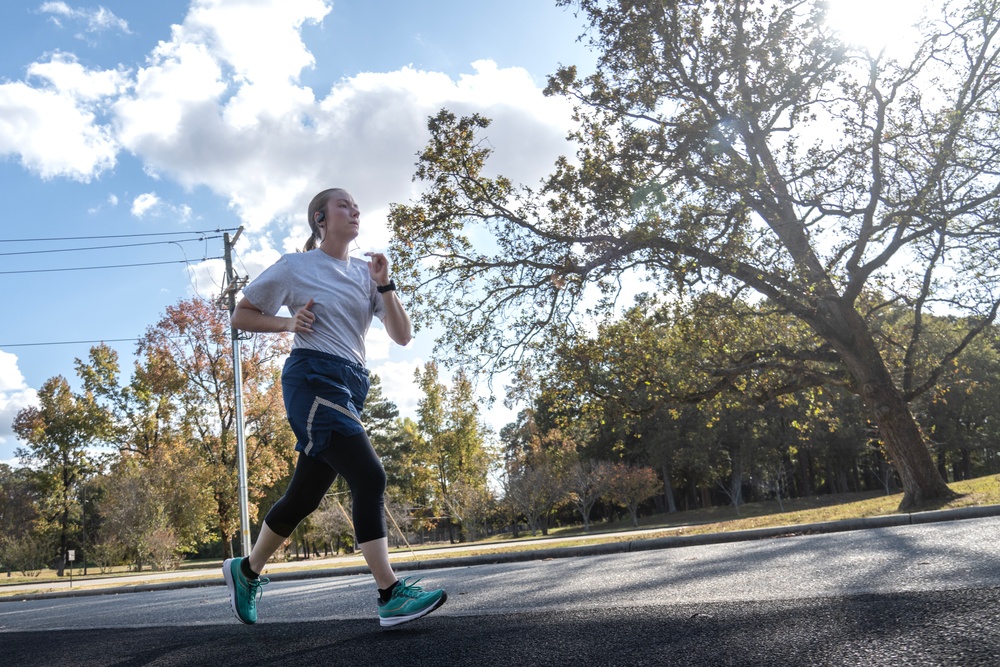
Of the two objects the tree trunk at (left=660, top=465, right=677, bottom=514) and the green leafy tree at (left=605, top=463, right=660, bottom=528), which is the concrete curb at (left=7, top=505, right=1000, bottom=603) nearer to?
the green leafy tree at (left=605, top=463, right=660, bottom=528)

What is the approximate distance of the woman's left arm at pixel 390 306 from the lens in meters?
3.50

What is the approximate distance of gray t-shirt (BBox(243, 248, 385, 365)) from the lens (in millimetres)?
3264


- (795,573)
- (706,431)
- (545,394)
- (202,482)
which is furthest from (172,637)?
(706,431)

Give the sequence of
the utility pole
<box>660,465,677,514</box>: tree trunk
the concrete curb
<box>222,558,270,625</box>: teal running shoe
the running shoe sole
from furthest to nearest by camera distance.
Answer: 1. <box>660,465,677,514</box>: tree trunk
2. the utility pole
3. the concrete curb
4. <box>222,558,270,625</box>: teal running shoe
5. the running shoe sole

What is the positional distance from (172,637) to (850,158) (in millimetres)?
12790

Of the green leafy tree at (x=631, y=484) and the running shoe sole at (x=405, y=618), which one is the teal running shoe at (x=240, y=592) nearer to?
the running shoe sole at (x=405, y=618)

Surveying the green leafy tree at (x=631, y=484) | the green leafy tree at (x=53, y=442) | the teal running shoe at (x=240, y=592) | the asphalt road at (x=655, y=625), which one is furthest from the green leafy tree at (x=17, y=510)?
the teal running shoe at (x=240, y=592)

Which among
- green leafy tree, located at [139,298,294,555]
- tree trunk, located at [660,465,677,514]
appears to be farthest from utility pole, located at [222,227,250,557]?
tree trunk, located at [660,465,677,514]

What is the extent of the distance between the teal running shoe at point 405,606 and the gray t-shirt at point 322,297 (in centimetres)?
101

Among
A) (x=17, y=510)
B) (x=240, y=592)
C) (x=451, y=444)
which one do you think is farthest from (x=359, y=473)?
(x=17, y=510)

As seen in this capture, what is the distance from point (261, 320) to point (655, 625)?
6.81 feet

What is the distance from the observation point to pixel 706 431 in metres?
46.3

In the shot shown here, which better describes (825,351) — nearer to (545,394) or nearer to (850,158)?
(850,158)

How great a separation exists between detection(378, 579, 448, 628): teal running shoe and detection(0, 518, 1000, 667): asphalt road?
6 cm
